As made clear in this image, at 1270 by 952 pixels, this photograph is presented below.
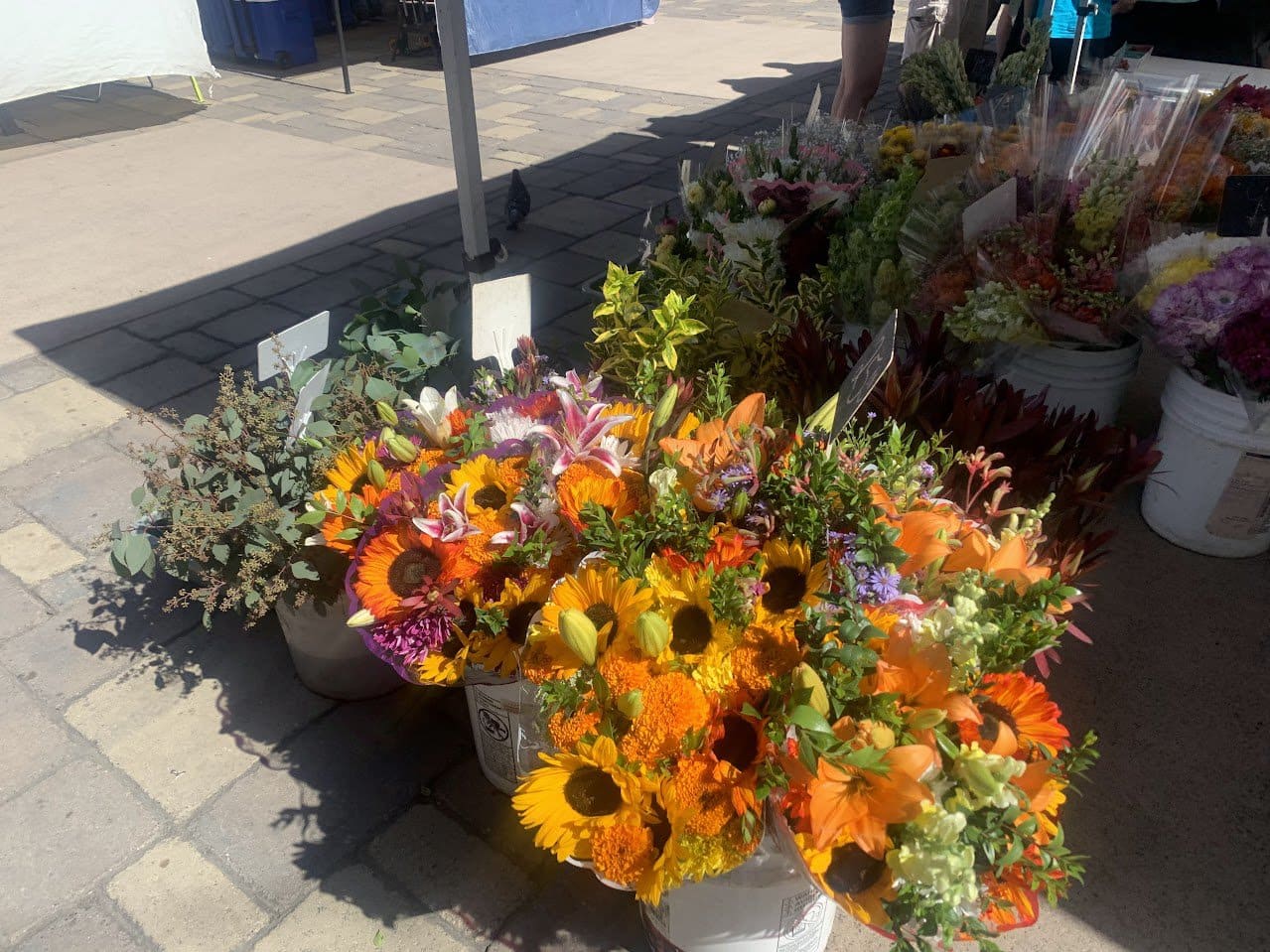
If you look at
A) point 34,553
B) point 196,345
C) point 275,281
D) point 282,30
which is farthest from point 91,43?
point 34,553

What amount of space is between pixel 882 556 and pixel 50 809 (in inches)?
71.8

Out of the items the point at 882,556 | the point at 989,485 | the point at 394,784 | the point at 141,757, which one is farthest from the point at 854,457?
the point at 141,757

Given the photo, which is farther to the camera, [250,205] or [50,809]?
[250,205]

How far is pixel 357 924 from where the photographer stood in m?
1.64

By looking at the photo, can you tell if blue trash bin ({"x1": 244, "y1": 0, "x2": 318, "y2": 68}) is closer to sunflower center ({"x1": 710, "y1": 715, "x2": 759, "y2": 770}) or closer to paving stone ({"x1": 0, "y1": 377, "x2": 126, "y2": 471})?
paving stone ({"x1": 0, "y1": 377, "x2": 126, "y2": 471})

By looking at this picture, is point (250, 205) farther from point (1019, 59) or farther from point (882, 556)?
point (882, 556)

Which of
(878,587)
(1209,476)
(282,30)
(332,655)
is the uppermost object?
(878,587)

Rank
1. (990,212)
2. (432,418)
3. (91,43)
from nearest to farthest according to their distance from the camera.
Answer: (432,418)
(990,212)
(91,43)

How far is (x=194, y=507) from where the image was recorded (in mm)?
1798

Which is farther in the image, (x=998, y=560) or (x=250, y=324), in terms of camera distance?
(x=250, y=324)

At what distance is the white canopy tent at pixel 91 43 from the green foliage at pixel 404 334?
5688 millimetres

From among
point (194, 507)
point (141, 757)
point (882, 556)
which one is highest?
point (882, 556)

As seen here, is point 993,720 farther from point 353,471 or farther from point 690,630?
point 353,471

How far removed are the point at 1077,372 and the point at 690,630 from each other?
6.01 ft
